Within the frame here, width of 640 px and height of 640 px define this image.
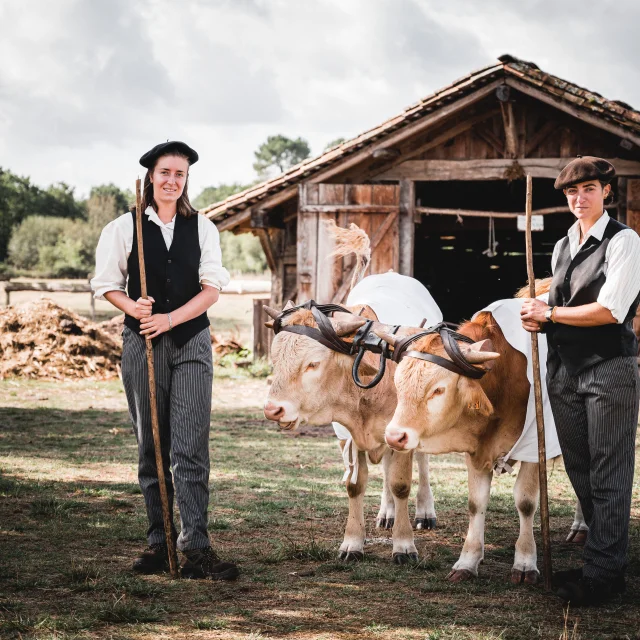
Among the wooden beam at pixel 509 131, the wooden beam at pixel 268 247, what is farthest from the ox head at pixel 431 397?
the wooden beam at pixel 268 247

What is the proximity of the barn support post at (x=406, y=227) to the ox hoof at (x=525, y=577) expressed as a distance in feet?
27.5

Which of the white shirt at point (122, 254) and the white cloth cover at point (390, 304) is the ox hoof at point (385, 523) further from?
the white shirt at point (122, 254)

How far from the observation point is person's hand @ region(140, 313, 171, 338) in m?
4.70

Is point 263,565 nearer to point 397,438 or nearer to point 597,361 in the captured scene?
point 397,438

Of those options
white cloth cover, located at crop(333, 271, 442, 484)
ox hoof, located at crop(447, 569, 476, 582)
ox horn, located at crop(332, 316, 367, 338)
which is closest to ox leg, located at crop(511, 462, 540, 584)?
ox hoof, located at crop(447, 569, 476, 582)

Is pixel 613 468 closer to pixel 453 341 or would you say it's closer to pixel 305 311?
pixel 453 341

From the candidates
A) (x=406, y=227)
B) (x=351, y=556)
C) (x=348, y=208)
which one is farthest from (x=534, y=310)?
(x=348, y=208)

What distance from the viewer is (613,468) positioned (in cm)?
434

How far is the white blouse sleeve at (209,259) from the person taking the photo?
197 inches

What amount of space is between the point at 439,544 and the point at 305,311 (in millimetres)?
1987

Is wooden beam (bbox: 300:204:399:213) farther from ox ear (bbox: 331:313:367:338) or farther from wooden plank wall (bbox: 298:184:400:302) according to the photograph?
ox ear (bbox: 331:313:367:338)

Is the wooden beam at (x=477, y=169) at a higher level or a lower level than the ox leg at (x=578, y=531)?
higher

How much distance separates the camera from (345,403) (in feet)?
17.3

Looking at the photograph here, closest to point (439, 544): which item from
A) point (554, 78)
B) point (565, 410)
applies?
point (565, 410)
